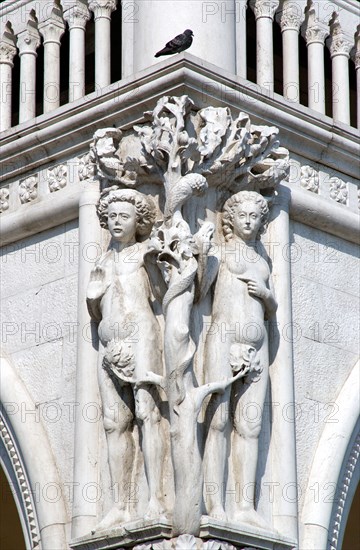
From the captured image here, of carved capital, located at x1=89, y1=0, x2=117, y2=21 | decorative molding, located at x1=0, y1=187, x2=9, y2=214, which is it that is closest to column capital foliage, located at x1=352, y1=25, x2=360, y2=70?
carved capital, located at x1=89, y1=0, x2=117, y2=21

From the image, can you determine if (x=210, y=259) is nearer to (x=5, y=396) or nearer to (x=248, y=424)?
(x=248, y=424)

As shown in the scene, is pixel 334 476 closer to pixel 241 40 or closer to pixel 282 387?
pixel 282 387

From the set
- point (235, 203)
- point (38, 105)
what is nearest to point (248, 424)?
point (235, 203)

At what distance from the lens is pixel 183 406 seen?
14.2m

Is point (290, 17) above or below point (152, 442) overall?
above

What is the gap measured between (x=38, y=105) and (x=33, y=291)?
2715mm

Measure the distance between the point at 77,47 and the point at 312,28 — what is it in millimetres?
2028

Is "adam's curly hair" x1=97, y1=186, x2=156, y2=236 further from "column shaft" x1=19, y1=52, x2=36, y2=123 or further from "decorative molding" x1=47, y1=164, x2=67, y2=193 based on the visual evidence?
"column shaft" x1=19, y1=52, x2=36, y2=123

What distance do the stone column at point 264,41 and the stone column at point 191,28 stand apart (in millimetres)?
517

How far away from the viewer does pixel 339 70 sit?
16.9 metres

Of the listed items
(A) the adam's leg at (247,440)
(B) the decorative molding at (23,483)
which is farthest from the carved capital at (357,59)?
(B) the decorative molding at (23,483)

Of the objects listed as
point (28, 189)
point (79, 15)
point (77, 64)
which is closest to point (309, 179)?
point (77, 64)

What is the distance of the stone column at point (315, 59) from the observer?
1652cm

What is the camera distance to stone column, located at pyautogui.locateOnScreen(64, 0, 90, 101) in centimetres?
1642
